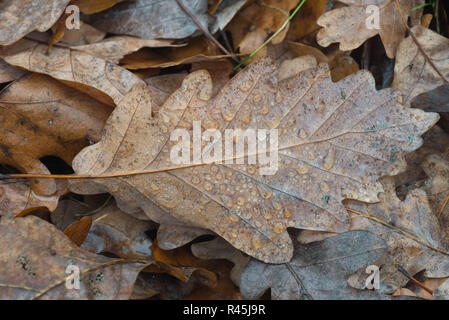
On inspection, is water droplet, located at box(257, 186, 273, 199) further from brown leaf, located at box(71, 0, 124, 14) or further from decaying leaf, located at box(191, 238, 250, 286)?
brown leaf, located at box(71, 0, 124, 14)

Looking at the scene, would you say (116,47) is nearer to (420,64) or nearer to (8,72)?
(8,72)

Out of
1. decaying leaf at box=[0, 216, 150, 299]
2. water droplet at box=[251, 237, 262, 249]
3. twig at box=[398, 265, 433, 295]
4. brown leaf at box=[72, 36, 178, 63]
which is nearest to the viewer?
decaying leaf at box=[0, 216, 150, 299]

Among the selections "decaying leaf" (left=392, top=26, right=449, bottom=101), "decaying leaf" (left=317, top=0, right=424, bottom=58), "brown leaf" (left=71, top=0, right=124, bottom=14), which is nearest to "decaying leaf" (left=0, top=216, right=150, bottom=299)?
"brown leaf" (left=71, top=0, right=124, bottom=14)

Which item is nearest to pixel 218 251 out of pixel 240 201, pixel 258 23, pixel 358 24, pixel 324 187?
pixel 240 201

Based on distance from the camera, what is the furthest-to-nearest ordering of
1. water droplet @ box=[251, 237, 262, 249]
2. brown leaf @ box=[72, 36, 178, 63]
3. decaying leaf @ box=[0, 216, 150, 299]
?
brown leaf @ box=[72, 36, 178, 63] < water droplet @ box=[251, 237, 262, 249] < decaying leaf @ box=[0, 216, 150, 299]

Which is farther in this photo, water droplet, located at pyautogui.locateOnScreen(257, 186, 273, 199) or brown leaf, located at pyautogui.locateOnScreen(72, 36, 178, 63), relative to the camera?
brown leaf, located at pyautogui.locateOnScreen(72, 36, 178, 63)

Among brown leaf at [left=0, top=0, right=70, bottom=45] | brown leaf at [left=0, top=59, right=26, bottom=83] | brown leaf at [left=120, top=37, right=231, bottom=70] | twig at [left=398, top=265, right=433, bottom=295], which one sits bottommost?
twig at [left=398, top=265, right=433, bottom=295]
